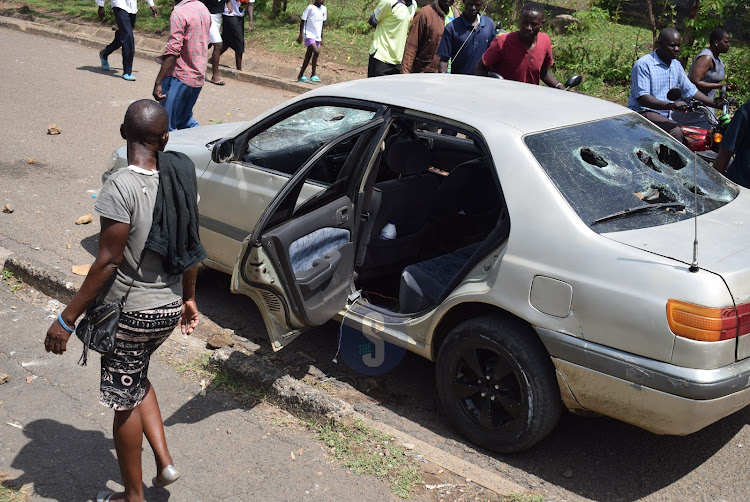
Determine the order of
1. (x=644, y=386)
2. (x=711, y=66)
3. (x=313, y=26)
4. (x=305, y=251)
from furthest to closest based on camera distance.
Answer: (x=313, y=26) → (x=711, y=66) → (x=305, y=251) → (x=644, y=386)

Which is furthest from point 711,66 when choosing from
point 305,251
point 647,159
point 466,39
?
point 305,251

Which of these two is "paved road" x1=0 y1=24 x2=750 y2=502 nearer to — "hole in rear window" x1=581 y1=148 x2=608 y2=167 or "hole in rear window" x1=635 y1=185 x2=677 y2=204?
"hole in rear window" x1=635 y1=185 x2=677 y2=204

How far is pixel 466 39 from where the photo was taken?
8.37 m

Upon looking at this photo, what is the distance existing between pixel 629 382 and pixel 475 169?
2019 mm

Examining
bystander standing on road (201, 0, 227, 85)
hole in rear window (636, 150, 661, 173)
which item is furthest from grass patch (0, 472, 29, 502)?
bystander standing on road (201, 0, 227, 85)

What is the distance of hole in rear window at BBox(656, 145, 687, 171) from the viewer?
427 centimetres

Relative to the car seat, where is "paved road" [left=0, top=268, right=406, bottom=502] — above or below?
below

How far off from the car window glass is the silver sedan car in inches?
0.6

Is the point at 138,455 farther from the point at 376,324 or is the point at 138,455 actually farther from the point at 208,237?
the point at 208,237

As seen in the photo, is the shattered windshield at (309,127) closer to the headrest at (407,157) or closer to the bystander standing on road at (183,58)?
the headrest at (407,157)

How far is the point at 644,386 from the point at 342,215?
5.90 feet

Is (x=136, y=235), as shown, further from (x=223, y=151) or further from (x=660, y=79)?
(x=660, y=79)

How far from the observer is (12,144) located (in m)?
8.81

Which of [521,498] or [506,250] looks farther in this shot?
[506,250]
